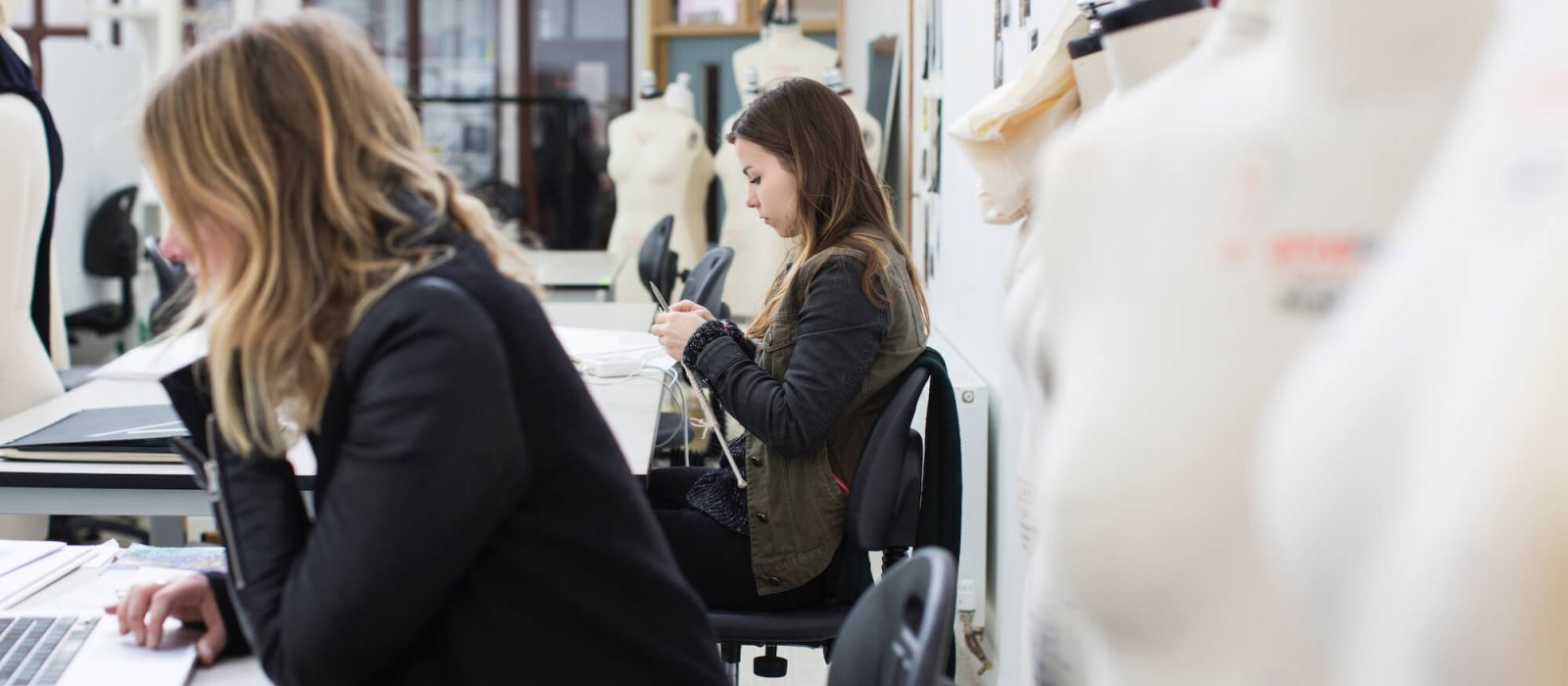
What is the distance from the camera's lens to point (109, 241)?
5.91 meters

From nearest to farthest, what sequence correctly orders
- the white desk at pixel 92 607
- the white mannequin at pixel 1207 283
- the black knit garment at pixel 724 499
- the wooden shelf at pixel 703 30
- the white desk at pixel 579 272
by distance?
the white mannequin at pixel 1207 283, the white desk at pixel 92 607, the black knit garment at pixel 724 499, the white desk at pixel 579 272, the wooden shelf at pixel 703 30

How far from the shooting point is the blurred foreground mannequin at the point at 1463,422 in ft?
1.56

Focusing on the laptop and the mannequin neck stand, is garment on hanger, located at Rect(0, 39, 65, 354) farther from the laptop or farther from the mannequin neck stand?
the mannequin neck stand

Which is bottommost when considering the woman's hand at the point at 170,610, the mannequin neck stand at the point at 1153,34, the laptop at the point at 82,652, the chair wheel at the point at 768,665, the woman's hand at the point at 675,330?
the chair wheel at the point at 768,665

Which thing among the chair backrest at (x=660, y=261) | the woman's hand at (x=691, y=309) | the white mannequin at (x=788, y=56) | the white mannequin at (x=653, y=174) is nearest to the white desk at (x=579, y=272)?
the white mannequin at (x=653, y=174)

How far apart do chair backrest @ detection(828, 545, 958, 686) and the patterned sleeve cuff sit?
801 mm

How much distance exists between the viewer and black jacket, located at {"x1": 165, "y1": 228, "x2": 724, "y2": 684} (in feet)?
3.15

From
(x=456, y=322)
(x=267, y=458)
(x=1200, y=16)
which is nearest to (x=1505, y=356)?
(x=1200, y=16)

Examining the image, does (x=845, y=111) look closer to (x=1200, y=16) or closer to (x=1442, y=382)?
(x=1200, y=16)

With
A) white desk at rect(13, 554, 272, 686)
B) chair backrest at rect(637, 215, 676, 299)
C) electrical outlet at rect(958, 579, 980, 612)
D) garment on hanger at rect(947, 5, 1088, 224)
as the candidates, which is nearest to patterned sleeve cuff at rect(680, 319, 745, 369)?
garment on hanger at rect(947, 5, 1088, 224)

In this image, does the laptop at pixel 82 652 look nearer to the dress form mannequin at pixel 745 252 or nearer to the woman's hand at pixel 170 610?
the woman's hand at pixel 170 610

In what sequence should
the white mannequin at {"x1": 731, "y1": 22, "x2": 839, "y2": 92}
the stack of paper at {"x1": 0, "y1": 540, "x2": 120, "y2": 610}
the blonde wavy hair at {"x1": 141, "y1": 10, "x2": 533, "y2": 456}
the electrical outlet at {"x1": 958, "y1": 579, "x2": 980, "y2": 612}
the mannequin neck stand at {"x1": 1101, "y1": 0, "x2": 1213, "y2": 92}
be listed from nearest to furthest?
the mannequin neck stand at {"x1": 1101, "y1": 0, "x2": 1213, "y2": 92} → the blonde wavy hair at {"x1": 141, "y1": 10, "x2": 533, "y2": 456} → the stack of paper at {"x1": 0, "y1": 540, "x2": 120, "y2": 610} → the electrical outlet at {"x1": 958, "y1": 579, "x2": 980, "y2": 612} → the white mannequin at {"x1": 731, "y1": 22, "x2": 839, "y2": 92}

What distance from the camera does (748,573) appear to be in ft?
6.05

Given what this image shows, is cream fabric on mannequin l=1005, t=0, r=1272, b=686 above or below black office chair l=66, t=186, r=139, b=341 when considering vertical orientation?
above
